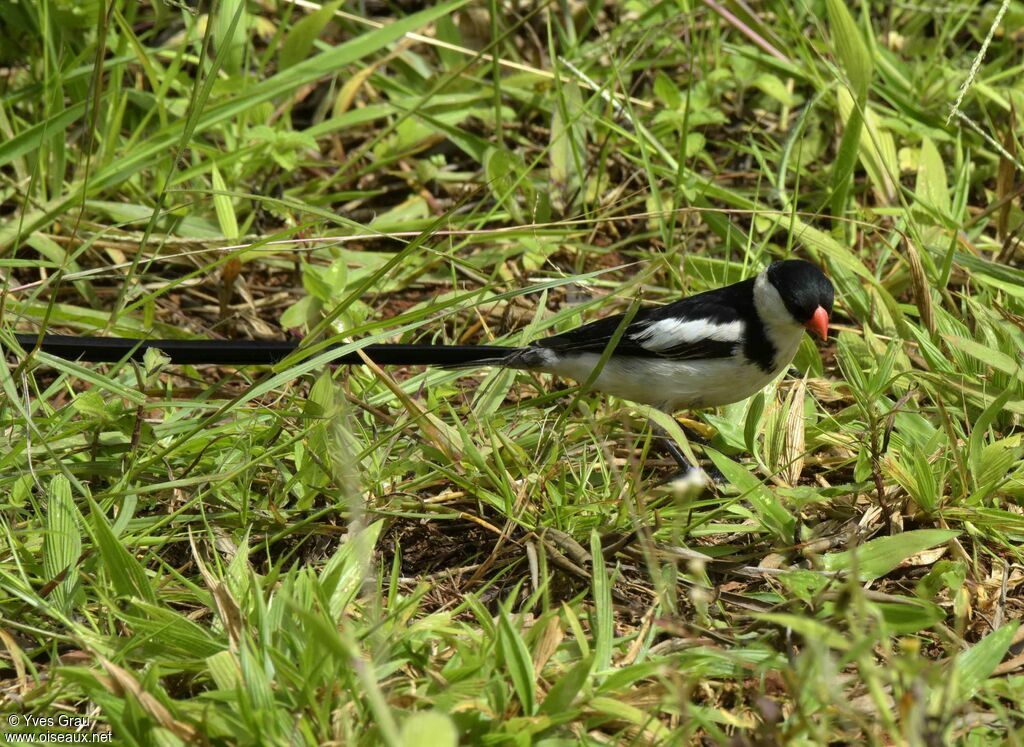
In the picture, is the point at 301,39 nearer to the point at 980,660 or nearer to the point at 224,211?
the point at 224,211

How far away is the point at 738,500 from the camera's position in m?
2.71

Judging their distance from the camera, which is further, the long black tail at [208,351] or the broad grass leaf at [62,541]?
the long black tail at [208,351]

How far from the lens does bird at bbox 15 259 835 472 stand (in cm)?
323

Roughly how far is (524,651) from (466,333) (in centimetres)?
184

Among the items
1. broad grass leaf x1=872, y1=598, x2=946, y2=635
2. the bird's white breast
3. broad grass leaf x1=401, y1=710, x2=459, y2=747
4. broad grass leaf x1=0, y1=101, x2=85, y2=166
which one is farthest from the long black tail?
broad grass leaf x1=401, y1=710, x2=459, y2=747

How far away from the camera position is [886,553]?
248 centimetres

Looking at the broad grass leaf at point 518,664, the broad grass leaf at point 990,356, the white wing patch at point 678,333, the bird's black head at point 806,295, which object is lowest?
the broad grass leaf at point 518,664

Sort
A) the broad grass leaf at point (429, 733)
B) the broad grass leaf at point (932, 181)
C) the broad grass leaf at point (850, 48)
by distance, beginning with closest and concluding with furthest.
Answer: the broad grass leaf at point (429, 733) → the broad grass leaf at point (850, 48) → the broad grass leaf at point (932, 181)

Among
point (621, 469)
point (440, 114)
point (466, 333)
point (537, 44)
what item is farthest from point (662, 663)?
point (537, 44)

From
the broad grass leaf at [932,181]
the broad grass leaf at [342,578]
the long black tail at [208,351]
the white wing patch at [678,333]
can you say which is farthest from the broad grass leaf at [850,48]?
the broad grass leaf at [342,578]

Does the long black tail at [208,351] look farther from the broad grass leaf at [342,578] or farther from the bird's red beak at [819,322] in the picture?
the bird's red beak at [819,322]

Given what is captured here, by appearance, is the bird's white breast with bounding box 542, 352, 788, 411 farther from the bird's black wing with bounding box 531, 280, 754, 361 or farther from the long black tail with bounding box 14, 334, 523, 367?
the long black tail with bounding box 14, 334, 523, 367

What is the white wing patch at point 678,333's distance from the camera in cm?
333

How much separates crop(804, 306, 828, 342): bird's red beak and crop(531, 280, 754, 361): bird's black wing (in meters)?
0.18
